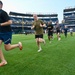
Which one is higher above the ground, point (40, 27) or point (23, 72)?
point (40, 27)

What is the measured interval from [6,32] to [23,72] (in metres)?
1.41

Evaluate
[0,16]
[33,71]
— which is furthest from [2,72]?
[0,16]

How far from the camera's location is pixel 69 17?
4016 inches

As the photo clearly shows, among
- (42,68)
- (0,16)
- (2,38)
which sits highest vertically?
(0,16)

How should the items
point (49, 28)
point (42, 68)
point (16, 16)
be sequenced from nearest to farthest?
1. point (42, 68)
2. point (49, 28)
3. point (16, 16)

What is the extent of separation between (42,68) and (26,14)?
344ft

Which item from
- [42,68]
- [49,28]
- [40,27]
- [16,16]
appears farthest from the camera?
[16,16]

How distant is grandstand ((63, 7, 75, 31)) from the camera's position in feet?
318

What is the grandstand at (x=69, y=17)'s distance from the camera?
9694 centimetres

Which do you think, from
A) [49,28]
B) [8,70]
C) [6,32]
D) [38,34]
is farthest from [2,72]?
[49,28]

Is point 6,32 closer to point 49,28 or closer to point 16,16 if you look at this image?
point 49,28

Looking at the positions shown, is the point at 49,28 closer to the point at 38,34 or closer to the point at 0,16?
the point at 38,34

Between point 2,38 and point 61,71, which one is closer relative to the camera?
point 61,71

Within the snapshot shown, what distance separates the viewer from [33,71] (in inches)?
233
